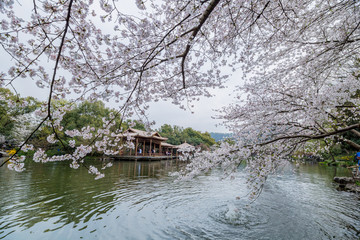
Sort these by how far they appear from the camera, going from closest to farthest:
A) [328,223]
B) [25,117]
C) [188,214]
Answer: [328,223], [188,214], [25,117]

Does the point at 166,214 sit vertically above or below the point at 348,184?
below

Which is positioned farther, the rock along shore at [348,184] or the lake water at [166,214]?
the rock along shore at [348,184]

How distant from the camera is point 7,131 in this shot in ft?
67.6

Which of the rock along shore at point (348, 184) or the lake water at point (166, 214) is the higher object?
the rock along shore at point (348, 184)

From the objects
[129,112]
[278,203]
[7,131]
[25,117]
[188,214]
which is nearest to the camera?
[129,112]

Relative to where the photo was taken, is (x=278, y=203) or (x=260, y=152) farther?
(x=278, y=203)

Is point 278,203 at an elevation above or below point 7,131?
below

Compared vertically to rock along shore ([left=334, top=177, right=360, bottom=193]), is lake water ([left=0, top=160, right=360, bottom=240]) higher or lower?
lower

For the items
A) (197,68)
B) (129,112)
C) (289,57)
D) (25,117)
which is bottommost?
(129,112)

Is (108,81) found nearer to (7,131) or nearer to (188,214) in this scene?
(188,214)

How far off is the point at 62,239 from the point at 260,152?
13.8 feet

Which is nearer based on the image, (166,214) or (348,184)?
(166,214)

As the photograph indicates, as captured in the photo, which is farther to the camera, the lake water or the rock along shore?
the rock along shore

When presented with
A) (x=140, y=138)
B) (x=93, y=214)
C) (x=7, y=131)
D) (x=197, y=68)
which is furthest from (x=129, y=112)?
(x=7, y=131)
